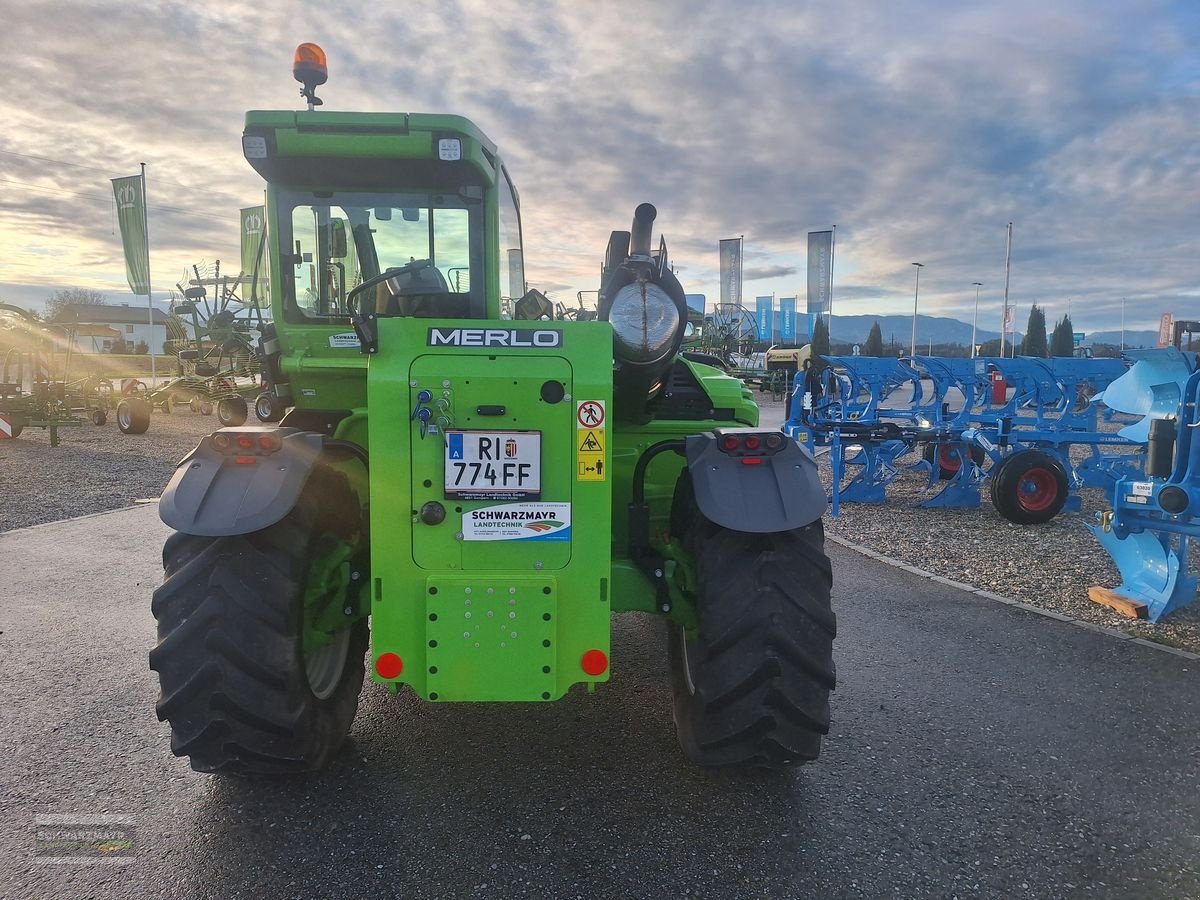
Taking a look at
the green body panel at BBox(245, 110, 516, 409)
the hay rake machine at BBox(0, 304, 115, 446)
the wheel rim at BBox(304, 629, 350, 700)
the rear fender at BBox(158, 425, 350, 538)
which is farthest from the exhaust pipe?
the hay rake machine at BBox(0, 304, 115, 446)

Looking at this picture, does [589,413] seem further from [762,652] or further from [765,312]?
[765,312]

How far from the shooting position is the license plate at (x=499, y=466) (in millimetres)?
2777

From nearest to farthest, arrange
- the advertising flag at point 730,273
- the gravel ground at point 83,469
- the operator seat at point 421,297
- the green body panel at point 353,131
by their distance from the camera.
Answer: the green body panel at point 353,131 < the operator seat at point 421,297 < the gravel ground at point 83,469 < the advertising flag at point 730,273

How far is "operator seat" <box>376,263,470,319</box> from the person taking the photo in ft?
13.0

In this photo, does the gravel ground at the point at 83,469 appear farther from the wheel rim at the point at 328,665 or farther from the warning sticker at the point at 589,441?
the warning sticker at the point at 589,441

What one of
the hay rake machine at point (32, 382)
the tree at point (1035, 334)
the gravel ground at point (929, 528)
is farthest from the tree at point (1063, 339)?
the hay rake machine at point (32, 382)

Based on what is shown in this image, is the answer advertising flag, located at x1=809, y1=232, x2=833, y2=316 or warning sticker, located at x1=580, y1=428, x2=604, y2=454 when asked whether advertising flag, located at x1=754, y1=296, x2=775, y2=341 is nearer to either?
advertising flag, located at x1=809, y1=232, x2=833, y2=316

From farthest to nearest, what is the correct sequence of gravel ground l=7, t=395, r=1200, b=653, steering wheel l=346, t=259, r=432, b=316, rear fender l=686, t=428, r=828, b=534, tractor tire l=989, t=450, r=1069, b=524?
tractor tire l=989, t=450, r=1069, b=524
gravel ground l=7, t=395, r=1200, b=653
steering wheel l=346, t=259, r=432, b=316
rear fender l=686, t=428, r=828, b=534

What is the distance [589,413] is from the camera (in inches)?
111

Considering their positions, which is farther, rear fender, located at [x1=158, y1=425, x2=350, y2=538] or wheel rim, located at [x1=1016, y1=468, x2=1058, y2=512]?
wheel rim, located at [x1=1016, y1=468, x2=1058, y2=512]

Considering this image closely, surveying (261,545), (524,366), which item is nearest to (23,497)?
(261,545)

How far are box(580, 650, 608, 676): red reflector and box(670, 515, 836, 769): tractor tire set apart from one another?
0.39 m

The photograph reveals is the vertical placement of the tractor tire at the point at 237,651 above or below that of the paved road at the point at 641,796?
above

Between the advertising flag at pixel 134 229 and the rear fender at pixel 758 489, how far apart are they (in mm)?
24206
